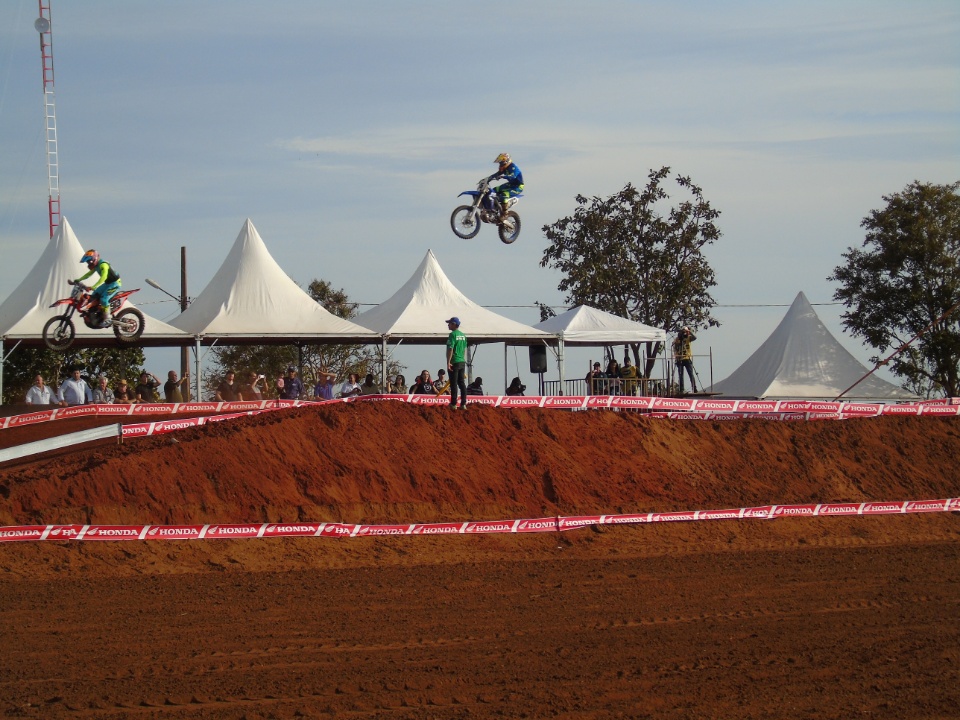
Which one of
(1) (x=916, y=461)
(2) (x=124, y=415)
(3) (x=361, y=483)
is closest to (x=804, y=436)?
(1) (x=916, y=461)

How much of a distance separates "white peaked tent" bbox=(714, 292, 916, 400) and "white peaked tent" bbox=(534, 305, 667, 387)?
5.10 metres

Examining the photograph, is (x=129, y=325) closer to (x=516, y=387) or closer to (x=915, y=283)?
(x=516, y=387)

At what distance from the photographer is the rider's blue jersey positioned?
1736cm

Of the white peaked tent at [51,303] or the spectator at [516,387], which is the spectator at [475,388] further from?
the white peaked tent at [51,303]

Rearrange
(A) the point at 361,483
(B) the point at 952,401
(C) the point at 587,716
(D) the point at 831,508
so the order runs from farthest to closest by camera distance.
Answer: (B) the point at 952,401 < (D) the point at 831,508 < (A) the point at 361,483 < (C) the point at 587,716

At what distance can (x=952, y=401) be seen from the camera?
24.0 metres

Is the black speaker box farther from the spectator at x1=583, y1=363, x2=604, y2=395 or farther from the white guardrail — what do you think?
the white guardrail

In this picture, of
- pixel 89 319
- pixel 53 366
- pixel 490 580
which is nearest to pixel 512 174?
pixel 490 580

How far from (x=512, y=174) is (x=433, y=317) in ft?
32.1

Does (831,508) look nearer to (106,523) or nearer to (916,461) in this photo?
(916,461)

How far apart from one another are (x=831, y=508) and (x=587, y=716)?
12603mm

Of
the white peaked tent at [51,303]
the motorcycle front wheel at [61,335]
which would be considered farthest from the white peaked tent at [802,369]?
the motorcycle front wheel at [61,335]

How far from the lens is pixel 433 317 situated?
26812 mm

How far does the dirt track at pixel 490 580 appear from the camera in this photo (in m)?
9.37
